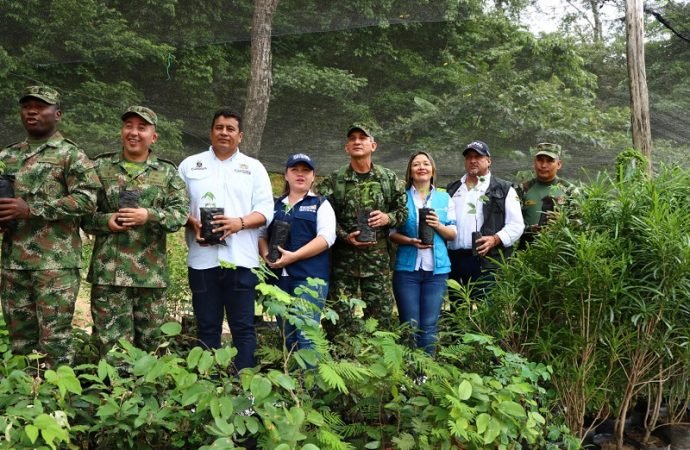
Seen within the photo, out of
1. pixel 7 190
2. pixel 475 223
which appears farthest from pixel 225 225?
pixel 475 223

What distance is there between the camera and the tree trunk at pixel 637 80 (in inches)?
230

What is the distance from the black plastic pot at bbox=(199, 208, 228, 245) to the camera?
321cm

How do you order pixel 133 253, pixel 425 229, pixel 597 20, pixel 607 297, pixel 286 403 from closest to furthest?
pixel 286 403 → pixel 607 297 → pixel 133 253 → pixel 425 229 → pixel 597 20

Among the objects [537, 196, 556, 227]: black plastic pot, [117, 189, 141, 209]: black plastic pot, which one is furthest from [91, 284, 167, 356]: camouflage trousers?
[537, 196, 556, 227]: black plastic pot

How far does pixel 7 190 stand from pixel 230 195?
101 cm

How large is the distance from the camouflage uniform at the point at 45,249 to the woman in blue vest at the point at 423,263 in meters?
1.69

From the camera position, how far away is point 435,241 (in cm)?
380

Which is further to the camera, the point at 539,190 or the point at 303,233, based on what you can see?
the point at 539,190

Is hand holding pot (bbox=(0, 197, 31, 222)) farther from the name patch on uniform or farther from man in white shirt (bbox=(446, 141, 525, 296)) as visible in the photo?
man in white shirt (bbox=(446, 141, 525, 296))

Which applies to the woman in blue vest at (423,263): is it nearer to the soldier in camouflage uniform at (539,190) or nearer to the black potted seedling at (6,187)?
the soldier in camouflage uniform at (539,190)

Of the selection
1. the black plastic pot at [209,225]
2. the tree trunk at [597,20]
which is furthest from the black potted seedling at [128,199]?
the tree trunk at [597,20]

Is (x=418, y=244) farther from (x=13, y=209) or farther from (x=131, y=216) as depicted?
(x=13, y=209)

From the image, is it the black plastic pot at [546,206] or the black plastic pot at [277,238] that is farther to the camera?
the black plastic pot at [546,206]

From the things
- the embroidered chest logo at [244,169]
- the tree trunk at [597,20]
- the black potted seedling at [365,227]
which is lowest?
Result: the black potted seedling at [365,227]
